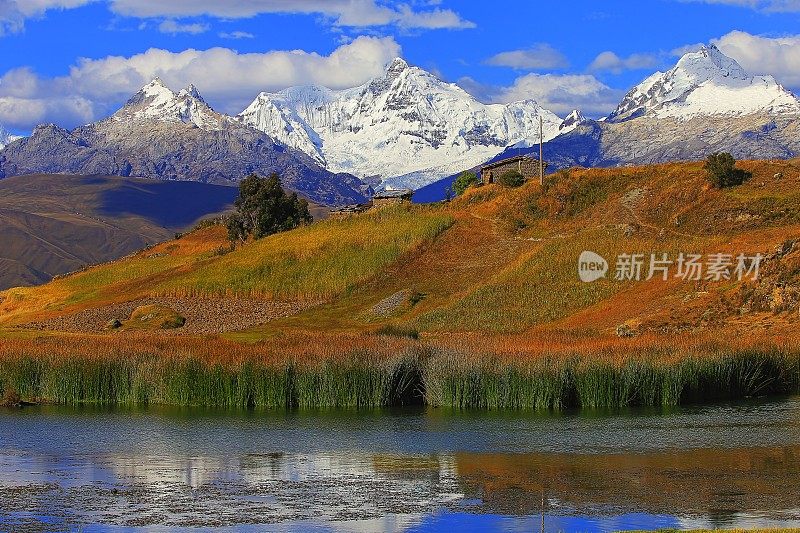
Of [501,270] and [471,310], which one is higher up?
[501,270]

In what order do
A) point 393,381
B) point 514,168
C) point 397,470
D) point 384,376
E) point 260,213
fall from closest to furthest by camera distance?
point 397,470 → point 384,376 → point 393,381 → point 260,213 → point 514,168

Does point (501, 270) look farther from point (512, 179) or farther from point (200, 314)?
point (512, 179)

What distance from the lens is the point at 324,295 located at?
108m

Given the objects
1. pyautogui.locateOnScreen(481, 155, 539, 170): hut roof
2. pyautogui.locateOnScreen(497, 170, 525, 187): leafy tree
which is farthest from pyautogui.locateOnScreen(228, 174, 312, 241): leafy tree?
pyautogui.locateOnScreen(497, 170, 525, 187): leafy tree

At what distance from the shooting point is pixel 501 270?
103 meters

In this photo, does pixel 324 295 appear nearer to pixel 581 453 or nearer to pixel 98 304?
pixel 98 304

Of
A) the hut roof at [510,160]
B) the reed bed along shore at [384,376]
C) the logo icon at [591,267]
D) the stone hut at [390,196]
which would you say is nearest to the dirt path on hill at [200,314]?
the logo icon at [591,267]

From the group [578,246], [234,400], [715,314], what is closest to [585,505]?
[234,400]

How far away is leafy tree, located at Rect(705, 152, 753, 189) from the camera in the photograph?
104875 mm

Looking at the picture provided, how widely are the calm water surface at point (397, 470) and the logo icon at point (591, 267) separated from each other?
44.0 meters

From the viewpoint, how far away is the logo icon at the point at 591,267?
3767 inches

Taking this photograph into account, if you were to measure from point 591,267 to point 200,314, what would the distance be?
31.4 metres

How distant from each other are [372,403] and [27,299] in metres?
86.8

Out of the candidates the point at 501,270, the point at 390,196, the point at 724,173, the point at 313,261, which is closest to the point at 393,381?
the point at 501,270
